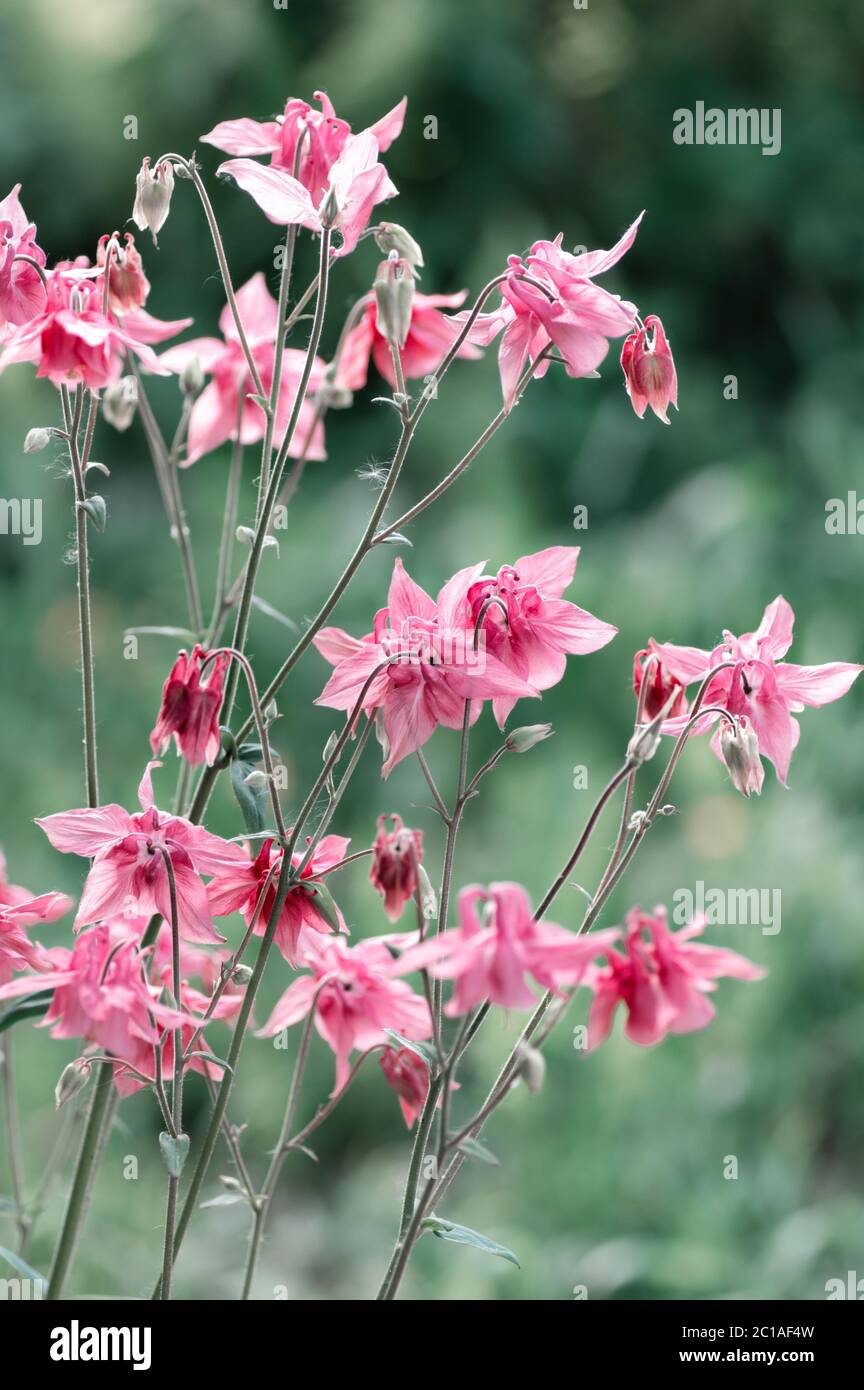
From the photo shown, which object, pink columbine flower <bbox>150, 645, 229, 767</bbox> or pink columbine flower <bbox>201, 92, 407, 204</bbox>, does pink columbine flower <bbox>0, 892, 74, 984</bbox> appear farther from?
pink columbine flower <bbox>201, 92, 407, 204</bbox>

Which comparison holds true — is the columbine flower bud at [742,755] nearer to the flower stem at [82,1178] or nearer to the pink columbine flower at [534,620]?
the pink columbine flower at [534,620]

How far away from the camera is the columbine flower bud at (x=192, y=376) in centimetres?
59

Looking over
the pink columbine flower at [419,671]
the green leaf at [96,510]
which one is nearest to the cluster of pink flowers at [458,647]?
the pink columbine flower at [419,671]

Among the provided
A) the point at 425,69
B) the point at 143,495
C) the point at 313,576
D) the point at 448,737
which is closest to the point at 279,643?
the point at 313,576

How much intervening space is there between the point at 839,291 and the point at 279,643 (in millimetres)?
1480

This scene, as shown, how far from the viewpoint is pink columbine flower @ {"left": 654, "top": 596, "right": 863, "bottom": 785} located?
50 cm

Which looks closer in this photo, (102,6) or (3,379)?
(3,379)

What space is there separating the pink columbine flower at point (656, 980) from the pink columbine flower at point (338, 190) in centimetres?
27

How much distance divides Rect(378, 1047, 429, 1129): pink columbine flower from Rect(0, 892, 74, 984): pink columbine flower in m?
0.13

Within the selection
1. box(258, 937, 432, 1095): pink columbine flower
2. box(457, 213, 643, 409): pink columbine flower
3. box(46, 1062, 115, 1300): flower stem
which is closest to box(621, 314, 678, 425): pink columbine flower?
box(457, 213, 643, 409): pink columbine flower

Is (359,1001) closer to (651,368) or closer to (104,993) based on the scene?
(104,993)

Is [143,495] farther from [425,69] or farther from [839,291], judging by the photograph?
[839,291]

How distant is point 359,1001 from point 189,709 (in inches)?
4.7

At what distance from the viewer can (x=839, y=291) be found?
2613 millimetres
